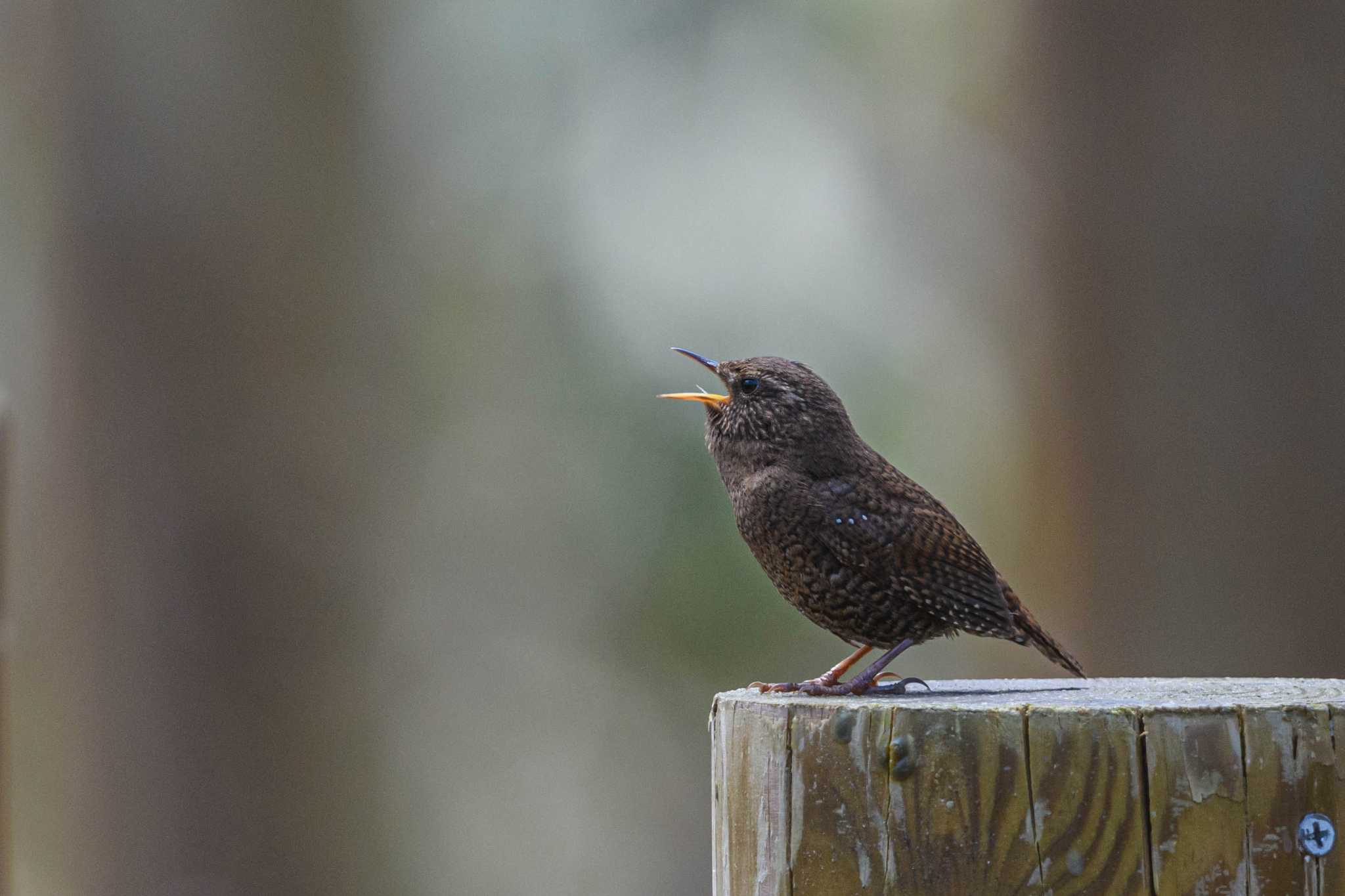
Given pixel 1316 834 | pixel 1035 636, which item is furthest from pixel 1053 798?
pixel 1035 636

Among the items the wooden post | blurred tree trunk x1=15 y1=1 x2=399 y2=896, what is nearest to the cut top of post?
the wooden post

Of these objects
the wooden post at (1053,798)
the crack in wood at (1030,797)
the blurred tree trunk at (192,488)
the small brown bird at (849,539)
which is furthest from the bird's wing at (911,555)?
the blurred tree trunk at (192,488)

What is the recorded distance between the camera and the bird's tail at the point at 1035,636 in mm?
3057

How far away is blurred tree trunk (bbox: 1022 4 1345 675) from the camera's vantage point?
4949 millimetres

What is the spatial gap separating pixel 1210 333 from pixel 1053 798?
3731 millimetres

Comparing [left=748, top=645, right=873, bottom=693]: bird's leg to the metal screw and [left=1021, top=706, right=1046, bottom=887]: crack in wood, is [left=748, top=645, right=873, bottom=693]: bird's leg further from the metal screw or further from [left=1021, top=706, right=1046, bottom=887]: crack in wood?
the metal screw

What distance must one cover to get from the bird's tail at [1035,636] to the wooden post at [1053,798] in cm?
86

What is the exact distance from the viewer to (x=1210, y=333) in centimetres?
527

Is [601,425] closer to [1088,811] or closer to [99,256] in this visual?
[99,256]

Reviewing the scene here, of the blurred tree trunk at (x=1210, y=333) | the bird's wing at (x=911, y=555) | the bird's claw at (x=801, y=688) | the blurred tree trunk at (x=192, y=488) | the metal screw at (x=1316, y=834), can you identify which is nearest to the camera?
the metal screw at (x=1316, y=834)

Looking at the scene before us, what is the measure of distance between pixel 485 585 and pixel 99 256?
3.73m

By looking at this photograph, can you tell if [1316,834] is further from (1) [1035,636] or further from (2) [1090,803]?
Answer: (1) [1035,636]

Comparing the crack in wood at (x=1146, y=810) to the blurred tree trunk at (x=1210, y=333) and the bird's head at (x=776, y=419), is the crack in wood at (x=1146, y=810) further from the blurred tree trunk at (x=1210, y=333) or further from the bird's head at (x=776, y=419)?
the blurred tree trunk at (x=1210, y=333)

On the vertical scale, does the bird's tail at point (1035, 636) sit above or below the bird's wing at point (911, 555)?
below
